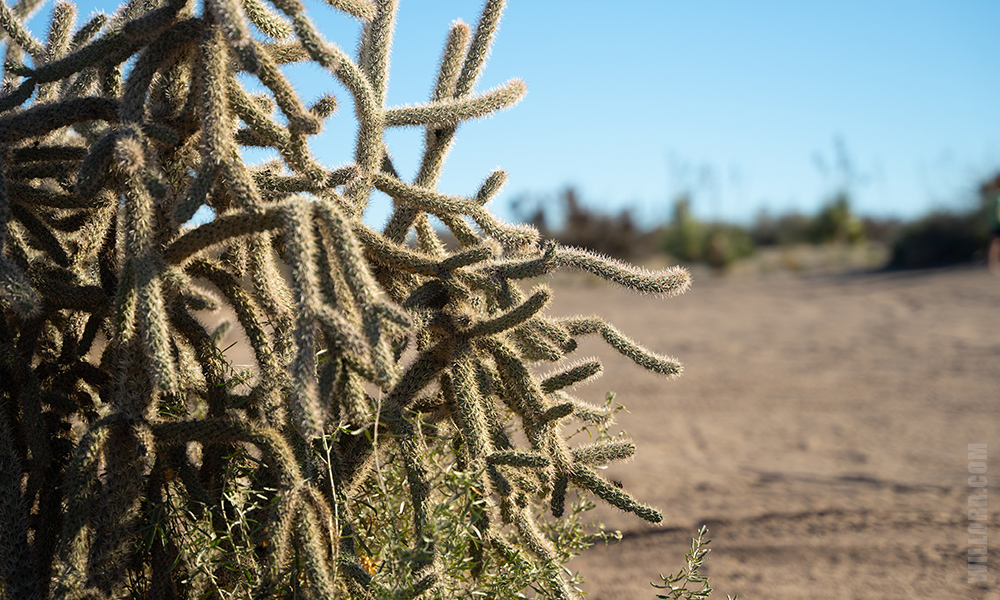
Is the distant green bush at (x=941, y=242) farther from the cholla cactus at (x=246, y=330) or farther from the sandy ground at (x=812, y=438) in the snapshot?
the cholla cactus at (x=246, y=330)

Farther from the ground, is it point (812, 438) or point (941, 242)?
point (941, 242)

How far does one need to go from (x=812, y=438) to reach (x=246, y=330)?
20.8 feet

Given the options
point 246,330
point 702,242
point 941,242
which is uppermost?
point 702,242

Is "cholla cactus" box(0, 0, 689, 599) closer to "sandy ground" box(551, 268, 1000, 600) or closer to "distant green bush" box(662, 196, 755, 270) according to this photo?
"sandy ground" box(551, 268, 1000, 600)

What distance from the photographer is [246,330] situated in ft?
5.74

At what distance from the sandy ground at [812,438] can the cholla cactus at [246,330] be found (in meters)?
1.82

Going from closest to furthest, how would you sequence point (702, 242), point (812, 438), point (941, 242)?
point (812, 438)
point (941, 242)
point (702, 242)

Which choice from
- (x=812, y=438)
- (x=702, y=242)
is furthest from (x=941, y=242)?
(x=812, y=438)

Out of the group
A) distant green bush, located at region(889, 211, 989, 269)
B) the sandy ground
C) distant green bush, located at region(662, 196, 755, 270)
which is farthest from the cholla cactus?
distant green bush, located at region(662, 196, 755, 270)

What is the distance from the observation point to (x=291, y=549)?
163 cm

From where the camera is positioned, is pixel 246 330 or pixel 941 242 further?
pixel 941 242

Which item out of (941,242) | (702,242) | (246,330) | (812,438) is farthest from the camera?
(702,242)

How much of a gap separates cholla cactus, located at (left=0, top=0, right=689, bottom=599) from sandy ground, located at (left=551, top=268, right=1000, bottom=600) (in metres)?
1.82

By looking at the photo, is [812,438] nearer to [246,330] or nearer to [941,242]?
[246,330]
